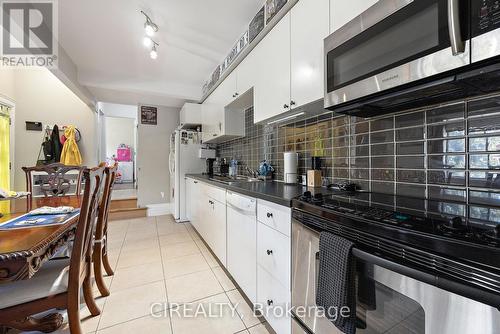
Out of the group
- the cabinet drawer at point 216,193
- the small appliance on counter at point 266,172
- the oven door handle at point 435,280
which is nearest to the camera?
the oven door handle at point 435,280

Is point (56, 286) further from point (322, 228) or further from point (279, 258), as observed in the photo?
point (322, 228)

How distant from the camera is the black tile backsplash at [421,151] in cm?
92

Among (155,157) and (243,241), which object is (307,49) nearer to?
(243,241)

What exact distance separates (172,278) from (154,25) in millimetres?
2584

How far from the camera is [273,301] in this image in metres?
1.30

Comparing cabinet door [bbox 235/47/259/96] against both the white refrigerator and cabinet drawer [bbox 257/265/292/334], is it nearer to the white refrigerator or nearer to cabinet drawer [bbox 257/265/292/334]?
cabinet drawer [bbox 257/265/292/334]

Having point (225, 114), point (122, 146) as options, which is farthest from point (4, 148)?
point (122, 146)

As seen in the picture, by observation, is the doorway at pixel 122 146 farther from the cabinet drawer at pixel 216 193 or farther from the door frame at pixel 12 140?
the cabinet drawer at pixel 216 193

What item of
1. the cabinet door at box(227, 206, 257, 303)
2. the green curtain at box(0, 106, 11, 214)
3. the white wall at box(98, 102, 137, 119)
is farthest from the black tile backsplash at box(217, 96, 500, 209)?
the white wall at box(98, 102, 137, 119)

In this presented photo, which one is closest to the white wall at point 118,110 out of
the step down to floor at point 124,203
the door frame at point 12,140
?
the door frame at point 12,140

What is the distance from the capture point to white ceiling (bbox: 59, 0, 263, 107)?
6.54ft

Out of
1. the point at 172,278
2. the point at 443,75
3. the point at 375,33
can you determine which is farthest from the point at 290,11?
the point at 172,278

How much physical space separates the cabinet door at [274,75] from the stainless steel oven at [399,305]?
109 centimetres

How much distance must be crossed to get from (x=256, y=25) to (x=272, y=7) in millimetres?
326
